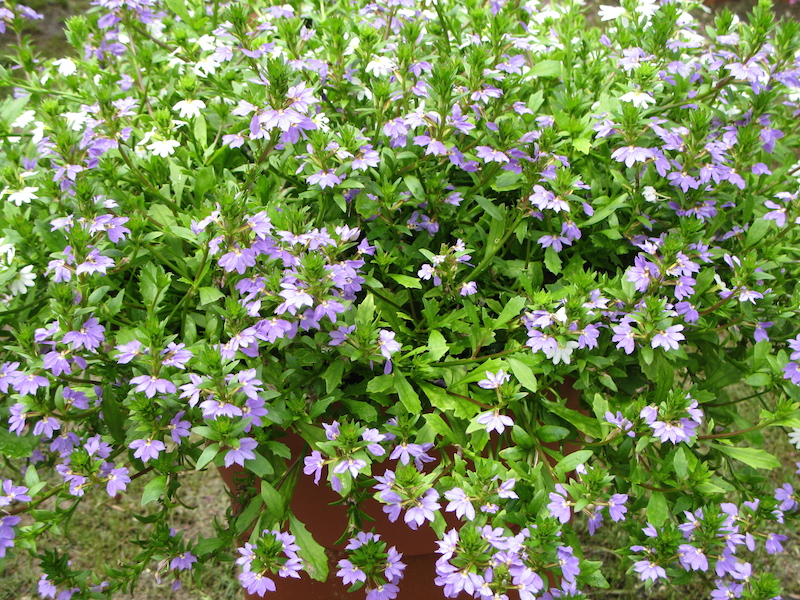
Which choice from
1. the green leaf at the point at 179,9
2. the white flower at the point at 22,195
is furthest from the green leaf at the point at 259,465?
the green leaf at the point at 179,9

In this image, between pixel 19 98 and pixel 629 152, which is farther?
pixel 19 98

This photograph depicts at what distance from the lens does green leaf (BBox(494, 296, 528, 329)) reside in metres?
1.65

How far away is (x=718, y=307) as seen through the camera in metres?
1.68

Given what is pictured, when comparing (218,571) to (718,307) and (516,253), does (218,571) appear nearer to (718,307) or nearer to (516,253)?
(516,253)

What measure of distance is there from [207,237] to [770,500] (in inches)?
49.4

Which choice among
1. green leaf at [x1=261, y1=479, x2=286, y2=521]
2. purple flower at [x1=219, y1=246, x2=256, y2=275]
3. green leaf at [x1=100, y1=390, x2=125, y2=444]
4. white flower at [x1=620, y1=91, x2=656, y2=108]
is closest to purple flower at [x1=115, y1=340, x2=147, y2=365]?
green leaf at [x1=100, y1=390, x2=125, y2=444]

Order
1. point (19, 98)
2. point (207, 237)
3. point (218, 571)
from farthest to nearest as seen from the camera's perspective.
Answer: point (218, 571)
point (19, 98)
point (207, 237)

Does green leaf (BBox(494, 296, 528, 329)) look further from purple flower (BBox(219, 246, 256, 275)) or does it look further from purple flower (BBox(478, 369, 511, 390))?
purple flower (BBox(219, 246, 256, 275))

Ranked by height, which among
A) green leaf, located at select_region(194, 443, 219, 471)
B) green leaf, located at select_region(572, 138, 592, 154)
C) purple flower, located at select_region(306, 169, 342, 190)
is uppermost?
green leaf, located at select_region(572, 138, 592, 154)

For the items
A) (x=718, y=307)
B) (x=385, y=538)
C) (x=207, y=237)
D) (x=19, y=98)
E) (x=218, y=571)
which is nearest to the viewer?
(x=207, y=237)

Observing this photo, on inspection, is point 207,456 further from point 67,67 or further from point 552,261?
point 67,67

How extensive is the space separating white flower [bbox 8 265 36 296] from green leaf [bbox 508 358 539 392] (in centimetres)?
106

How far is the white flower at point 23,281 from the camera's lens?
170 cm

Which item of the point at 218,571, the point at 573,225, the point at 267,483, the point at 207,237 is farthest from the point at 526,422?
the point at 218,571
